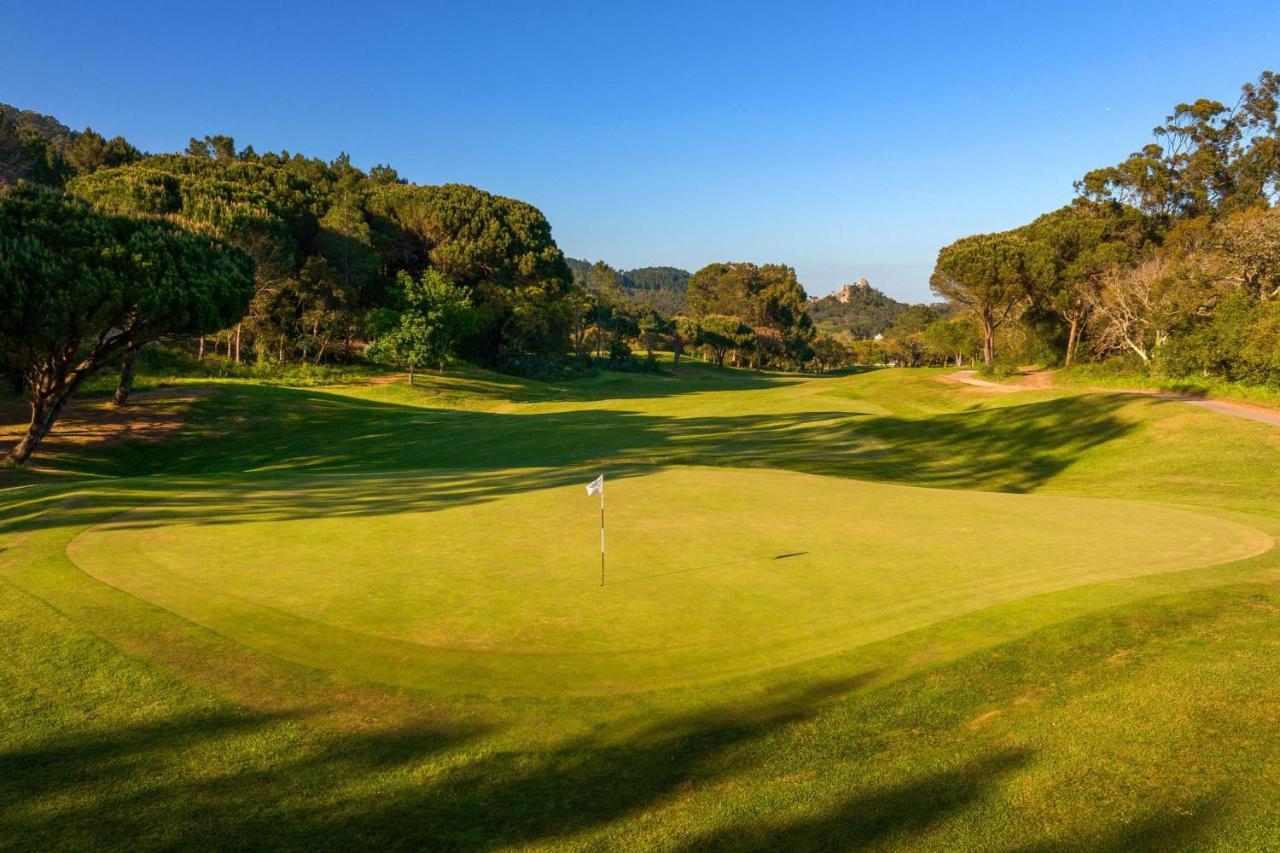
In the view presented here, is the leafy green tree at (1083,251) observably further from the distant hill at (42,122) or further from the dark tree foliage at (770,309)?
the distant hill at (42,122)

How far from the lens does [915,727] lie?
647 centimetres

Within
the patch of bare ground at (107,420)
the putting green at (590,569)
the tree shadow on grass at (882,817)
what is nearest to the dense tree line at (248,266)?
the patch of bare ground at (107,420)

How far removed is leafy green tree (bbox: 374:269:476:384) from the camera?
2375 inches

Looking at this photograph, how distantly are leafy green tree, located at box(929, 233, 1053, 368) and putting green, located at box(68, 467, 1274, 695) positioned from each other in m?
56.6

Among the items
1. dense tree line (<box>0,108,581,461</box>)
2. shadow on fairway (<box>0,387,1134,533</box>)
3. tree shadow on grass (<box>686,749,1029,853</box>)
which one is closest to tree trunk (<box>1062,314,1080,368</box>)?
shadow on fairway (<box>0,387,1134,533</box>)

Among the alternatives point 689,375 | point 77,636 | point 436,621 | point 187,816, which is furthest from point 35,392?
point 689,375

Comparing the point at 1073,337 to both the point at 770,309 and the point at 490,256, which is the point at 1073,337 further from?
the point at 770,309

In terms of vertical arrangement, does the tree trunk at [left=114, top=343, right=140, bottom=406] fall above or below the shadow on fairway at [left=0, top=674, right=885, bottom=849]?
above

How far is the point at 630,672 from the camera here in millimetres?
7453

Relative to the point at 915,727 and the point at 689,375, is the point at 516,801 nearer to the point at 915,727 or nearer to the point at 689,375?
the point at 915,727

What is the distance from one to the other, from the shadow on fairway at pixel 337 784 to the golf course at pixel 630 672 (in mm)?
26

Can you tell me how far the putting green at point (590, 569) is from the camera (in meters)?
7.90

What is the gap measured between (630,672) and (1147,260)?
70564 mm

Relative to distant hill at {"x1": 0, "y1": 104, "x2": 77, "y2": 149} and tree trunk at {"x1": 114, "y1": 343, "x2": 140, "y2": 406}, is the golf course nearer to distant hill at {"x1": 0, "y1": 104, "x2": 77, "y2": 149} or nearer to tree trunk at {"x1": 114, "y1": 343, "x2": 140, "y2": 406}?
tree trunk at {"x1": 114, "y1": 343, "x2": 140, "y2": 406}
